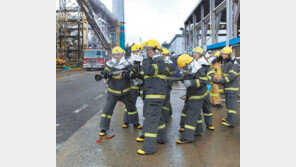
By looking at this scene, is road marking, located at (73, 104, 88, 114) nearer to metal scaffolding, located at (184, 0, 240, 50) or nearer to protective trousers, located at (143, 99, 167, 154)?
protective trousers, located at (143, 99, 167, 154)

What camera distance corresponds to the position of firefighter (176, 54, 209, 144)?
3.90m

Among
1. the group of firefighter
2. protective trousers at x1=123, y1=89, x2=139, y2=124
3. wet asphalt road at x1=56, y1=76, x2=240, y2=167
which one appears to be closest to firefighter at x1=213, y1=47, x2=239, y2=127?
the group of firefighter

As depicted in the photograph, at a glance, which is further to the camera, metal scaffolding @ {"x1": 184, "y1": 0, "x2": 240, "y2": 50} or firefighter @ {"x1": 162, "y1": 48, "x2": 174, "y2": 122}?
metal scaffolding @ {"x1": 184, "y1": 0, "x2": 240, "y2": 50}

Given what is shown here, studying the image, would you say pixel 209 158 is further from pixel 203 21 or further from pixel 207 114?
pixel 203 21

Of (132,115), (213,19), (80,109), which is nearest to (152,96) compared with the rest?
(132,115)

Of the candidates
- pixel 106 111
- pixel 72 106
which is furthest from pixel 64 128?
pixel 72 106

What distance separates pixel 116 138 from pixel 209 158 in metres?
1.83

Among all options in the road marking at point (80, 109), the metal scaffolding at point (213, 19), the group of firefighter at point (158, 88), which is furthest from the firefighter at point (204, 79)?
the metal scaffolding at point (213, 19)

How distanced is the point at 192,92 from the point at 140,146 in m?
1.36

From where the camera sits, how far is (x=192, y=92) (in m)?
4.07

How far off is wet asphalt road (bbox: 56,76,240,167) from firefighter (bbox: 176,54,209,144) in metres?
0.22

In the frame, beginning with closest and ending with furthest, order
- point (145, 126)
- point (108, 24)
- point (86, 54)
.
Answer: point (145, 126) → point (86, 54) → point (108, 24)

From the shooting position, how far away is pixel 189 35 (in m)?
31.4

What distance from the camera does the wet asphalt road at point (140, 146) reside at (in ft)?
10.8
